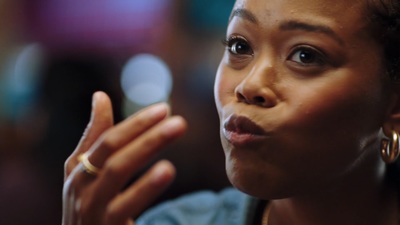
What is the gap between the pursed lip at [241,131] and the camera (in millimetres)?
914

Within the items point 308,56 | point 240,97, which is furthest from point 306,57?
point 240,97

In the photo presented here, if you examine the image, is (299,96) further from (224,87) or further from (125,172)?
(125,172)

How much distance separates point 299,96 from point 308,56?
65mm

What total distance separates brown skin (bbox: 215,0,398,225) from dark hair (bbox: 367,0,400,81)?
0.01 m

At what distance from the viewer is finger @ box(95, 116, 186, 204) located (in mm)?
753

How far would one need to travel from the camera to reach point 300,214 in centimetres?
108

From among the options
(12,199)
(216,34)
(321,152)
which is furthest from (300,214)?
(216,34)

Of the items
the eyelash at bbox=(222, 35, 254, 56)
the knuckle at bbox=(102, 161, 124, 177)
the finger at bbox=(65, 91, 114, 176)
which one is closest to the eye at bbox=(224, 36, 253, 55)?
the eyelash at bbox=(222, 35, 254, 56)

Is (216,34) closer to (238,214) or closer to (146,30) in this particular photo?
(146,30)

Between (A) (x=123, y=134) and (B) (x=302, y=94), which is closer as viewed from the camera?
(A) (x=123, y=134)

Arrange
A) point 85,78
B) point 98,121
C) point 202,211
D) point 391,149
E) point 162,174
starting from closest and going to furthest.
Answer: point 162,174 < point 98,121 < point 391,149 < point 202,211 < point 85,78

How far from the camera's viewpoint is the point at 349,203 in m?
1.06

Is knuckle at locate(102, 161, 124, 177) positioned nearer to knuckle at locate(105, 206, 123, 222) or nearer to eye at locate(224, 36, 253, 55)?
knuckle at locate(105, 206, 123, 222)

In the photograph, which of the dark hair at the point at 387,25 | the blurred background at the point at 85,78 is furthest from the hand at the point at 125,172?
the blurred background at the point at 85,78
